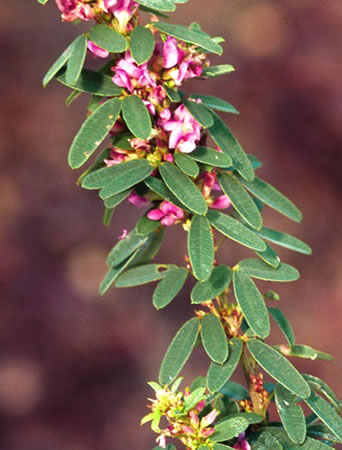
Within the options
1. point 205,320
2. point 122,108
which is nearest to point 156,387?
point 205,320

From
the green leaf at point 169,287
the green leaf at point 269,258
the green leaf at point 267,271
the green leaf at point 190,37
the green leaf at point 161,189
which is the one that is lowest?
the green leaf at point 169,287

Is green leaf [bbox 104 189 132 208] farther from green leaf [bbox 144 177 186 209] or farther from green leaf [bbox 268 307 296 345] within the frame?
green leaf [bbox 268 307 296 345]

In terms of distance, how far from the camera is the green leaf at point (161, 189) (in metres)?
0.60

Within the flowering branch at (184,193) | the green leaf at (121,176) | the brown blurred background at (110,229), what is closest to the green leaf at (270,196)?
the flowering branch at (184,193)

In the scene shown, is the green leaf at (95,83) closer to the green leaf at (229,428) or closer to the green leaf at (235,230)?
the green leaf at (235,230)

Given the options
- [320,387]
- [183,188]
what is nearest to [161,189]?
[183,188]

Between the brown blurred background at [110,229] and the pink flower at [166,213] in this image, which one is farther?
the brown blurred background at [110,229]

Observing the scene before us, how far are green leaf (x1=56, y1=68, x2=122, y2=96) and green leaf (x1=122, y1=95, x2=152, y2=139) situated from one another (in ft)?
0.07

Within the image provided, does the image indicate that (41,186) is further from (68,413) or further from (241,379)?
(241,379)

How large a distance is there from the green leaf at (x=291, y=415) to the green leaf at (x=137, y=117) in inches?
9.9

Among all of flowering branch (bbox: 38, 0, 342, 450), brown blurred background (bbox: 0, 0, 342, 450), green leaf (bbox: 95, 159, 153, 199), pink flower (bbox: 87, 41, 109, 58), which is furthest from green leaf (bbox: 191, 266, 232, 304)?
brown blurred background (bbox: 0, 0, 342, 450)

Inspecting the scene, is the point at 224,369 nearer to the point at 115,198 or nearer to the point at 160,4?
the point at 115,198

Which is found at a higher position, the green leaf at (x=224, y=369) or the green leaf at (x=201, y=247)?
the green leaf at (x=201, y=247)

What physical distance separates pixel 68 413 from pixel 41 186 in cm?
49
